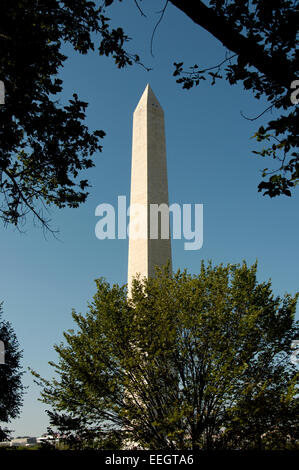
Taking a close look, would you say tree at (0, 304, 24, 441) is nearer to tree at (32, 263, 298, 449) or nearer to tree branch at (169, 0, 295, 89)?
tree at (32, 263, 298, 449)

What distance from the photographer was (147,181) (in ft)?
87.7

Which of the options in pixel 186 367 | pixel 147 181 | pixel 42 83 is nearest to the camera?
pixel 42 83

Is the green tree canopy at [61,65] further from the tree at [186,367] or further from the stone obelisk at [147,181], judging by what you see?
the stone obelisk at [147,181]

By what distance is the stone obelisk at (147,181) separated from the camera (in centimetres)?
2567

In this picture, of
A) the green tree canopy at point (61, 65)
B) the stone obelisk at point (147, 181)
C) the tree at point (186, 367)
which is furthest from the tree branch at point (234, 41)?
the stone obelisk at point (147, 181)

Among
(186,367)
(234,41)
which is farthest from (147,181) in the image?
(234,41)

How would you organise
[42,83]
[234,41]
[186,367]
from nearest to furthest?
[234,41], [42,83], [186,367]

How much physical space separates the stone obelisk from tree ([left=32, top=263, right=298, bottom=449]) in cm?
755

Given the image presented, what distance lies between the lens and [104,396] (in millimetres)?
15352

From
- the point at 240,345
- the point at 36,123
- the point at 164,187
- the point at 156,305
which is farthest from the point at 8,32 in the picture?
the point at 164,187

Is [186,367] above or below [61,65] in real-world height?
below

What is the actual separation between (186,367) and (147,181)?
13891 mm

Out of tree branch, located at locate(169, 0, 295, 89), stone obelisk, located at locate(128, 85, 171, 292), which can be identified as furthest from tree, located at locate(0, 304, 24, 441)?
tree branch, located at locate(169, 0, 295, 89)

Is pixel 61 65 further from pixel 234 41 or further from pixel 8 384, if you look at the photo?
pixel 8 384
